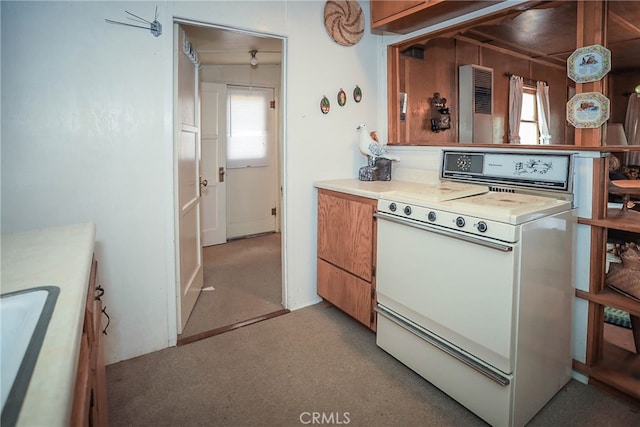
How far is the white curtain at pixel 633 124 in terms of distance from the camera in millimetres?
3795

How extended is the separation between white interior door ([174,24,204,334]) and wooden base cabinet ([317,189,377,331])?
3.01 ft

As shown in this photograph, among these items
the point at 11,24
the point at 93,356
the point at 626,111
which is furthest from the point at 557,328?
the point at 626,111

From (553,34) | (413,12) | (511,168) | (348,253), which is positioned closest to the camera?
(511,168)

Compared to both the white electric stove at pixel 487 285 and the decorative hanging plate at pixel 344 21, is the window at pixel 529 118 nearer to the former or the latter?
the decorative hanging plate at pixel 344 21

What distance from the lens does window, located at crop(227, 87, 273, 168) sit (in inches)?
185

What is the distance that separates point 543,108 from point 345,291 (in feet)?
13.5

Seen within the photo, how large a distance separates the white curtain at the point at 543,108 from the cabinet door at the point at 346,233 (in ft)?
12.1

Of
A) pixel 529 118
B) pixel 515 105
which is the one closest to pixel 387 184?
pixel 515 105

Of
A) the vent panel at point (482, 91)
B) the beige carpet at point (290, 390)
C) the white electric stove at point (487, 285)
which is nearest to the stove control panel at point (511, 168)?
the white electric stove at point (487, 285)

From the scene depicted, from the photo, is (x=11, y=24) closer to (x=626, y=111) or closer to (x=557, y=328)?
(x=557, y=328)

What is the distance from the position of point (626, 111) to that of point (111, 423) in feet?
18.4

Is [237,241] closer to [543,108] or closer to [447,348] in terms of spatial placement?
[447,348]

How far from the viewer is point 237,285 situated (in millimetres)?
3273

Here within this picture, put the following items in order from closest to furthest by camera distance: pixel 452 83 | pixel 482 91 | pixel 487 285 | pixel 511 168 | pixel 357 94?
1. pixel 487 285
2. pixel 511 168
3. pixel 357 94
4. pixel 452 83
5. pixel 482 91
